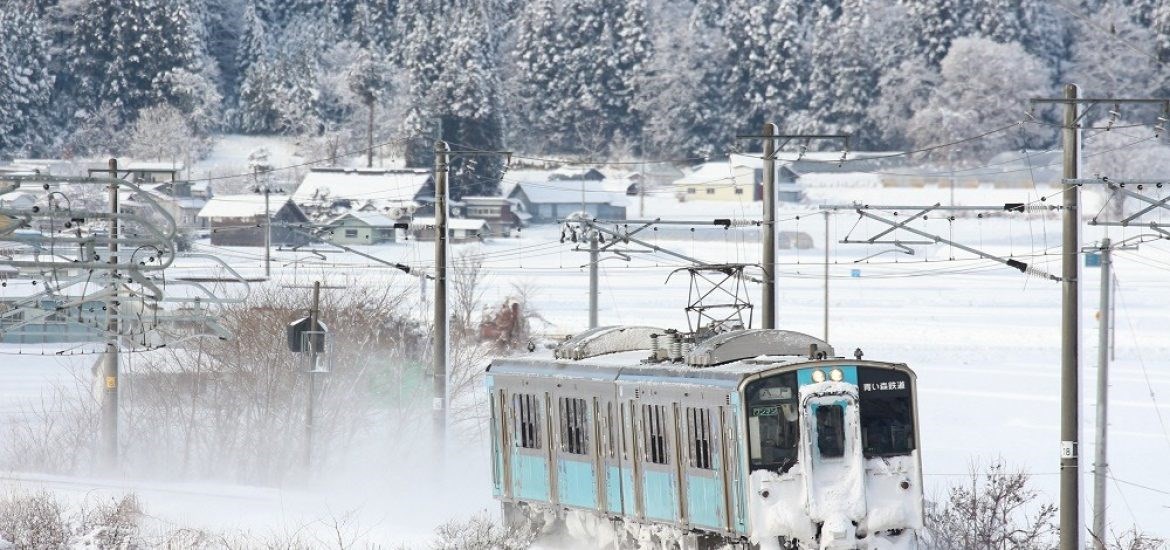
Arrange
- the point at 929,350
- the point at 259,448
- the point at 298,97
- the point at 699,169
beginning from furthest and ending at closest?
the point at 298,97
the point at 699,169
the point at 929,350
the point at 259,448

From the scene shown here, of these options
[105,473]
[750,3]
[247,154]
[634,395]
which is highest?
[750,3]

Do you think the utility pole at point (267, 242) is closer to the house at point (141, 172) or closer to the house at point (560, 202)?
the house at point (141, 172)

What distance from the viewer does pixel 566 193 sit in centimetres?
12462

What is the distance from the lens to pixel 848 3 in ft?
506

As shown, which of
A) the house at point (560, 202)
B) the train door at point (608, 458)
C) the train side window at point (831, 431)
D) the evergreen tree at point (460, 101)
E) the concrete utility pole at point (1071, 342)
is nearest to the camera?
the train side window at point (831, 431)

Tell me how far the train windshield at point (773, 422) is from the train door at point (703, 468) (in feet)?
1.51

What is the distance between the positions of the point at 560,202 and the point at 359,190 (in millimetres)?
13978

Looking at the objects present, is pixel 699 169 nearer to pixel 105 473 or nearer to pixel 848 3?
pixel 848 3

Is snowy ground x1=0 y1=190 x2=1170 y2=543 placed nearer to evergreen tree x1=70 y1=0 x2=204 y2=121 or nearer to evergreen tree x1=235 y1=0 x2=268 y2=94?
evergreen tree x1=70 y1=0 x2=204 y2=121

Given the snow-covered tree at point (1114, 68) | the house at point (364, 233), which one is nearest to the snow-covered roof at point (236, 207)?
the house at point (364, 233)

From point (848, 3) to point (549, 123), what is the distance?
88.9 ft

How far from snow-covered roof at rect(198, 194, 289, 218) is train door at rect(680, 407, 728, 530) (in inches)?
3308

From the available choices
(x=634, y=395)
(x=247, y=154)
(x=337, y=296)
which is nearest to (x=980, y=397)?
(x=337, y=296)

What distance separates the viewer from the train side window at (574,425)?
72.8 feet
